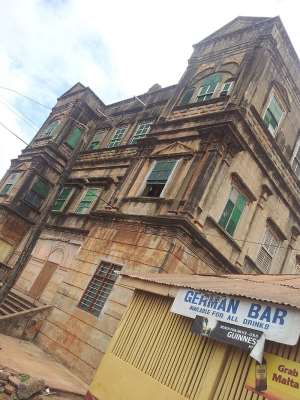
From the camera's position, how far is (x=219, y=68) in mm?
14938

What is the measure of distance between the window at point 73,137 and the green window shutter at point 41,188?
110 inches

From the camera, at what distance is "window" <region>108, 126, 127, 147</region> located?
18794 millimetres

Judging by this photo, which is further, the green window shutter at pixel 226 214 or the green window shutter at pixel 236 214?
the green window shutter at pixel 236 214

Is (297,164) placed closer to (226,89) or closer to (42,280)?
(226,89)

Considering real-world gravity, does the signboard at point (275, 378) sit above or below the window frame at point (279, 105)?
below

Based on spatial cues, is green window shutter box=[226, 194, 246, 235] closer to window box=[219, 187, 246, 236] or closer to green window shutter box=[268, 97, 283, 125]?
window box=[219, 187, 246, 236]

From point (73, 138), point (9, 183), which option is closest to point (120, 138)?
point (73, 138)

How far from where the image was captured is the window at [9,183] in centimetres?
2067

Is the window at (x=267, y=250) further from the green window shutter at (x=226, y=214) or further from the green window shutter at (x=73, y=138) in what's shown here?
the green window shutter at (x=73, y=138)

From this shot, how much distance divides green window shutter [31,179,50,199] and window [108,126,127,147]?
4.44 m

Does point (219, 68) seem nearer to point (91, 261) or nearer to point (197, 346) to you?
point (91, 261)

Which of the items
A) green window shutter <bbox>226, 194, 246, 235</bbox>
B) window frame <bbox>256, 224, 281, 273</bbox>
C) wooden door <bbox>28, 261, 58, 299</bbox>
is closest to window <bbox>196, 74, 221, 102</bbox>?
green window shutter <bbox>226, 194, 246, 235</bbox>

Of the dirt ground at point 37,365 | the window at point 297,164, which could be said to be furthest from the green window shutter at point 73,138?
the dirt ground at point 37,365

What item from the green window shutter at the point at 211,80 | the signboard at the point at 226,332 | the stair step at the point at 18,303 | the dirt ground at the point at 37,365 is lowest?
the dirt ground at the point at 37,365
